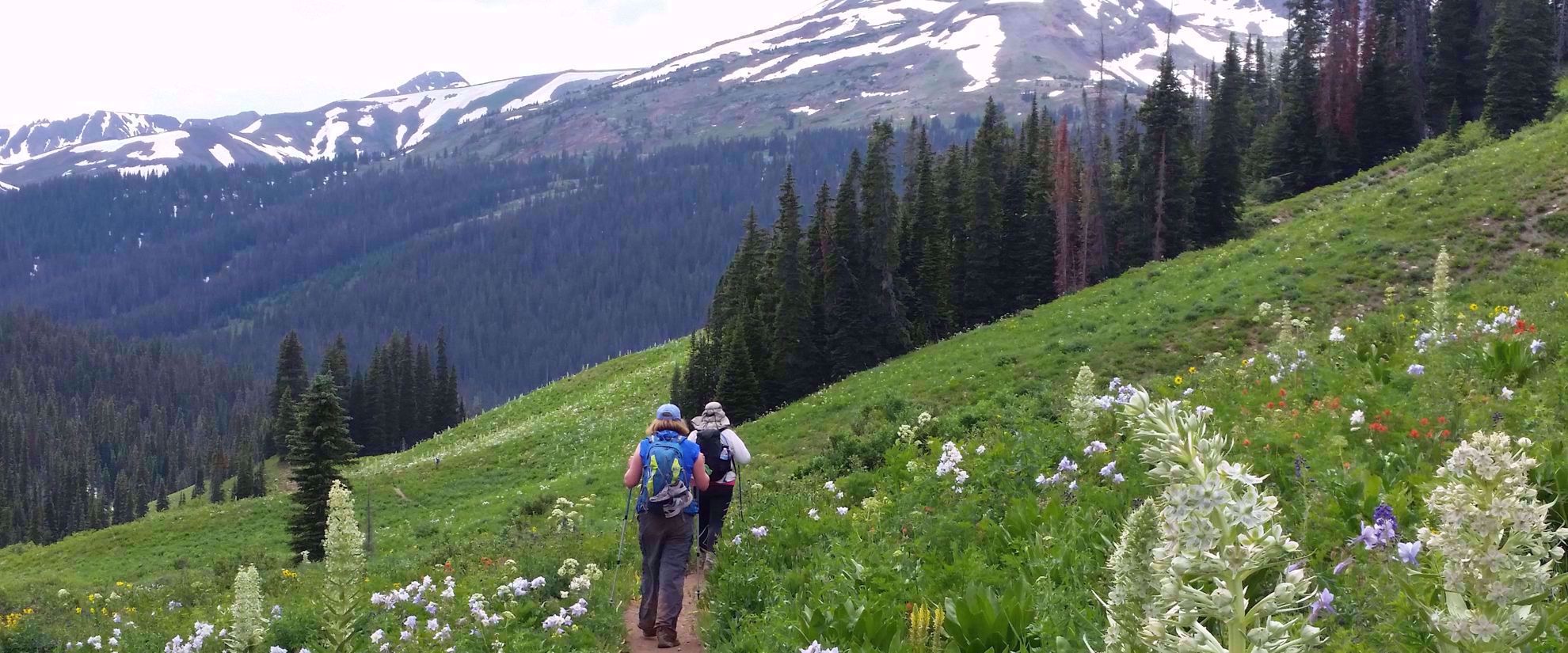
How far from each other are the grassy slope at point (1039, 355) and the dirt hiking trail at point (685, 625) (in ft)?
6.84

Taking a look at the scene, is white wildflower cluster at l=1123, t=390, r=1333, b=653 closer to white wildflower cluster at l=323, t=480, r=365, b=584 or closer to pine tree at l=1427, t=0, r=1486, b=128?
white wildflower cluster at l=323, t=480, r=365, b=584

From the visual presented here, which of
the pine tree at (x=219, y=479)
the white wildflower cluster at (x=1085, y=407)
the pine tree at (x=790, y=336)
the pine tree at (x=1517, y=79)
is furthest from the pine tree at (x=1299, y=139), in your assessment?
the pine tree at (x=219, y=479)

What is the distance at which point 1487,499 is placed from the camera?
2.29 m

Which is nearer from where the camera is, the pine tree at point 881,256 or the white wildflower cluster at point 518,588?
the white wildflower cluster at point 518,588

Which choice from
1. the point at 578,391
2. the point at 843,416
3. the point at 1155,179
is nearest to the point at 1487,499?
the point at 843,416

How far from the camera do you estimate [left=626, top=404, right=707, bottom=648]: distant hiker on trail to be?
10.1m

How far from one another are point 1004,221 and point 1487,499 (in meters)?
61.7

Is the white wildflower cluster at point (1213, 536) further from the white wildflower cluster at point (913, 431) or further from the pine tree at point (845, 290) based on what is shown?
the pine tree at point (845, 290)

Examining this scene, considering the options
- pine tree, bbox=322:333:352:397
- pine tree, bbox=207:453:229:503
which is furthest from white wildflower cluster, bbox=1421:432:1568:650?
pine tree, bbox=207:453:229:503

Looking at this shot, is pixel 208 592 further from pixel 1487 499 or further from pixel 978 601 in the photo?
pixel 1487 499

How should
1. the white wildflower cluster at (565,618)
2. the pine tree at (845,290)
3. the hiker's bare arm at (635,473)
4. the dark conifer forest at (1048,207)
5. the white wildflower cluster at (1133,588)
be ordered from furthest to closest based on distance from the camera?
the pine tree at (845,290) → the dark conifer forest at (1048,207) → the hiker's bare arm at (635,473) → the white wildflower cluster at (565,618) → the white wildflower cluster at (1133,588)

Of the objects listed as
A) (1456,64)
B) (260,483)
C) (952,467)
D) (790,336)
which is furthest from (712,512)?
(260,483)

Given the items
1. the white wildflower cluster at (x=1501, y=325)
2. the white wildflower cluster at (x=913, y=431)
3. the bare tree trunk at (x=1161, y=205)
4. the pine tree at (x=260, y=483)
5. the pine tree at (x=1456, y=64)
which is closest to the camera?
the white wildflower cluster at (x=1501, y=325)

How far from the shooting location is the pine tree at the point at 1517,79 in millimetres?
45156
